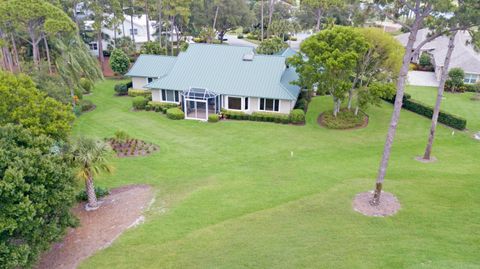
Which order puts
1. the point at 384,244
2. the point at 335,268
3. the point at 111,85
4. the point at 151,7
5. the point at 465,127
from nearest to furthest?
the point at 335,268 < the point at 384,244 < the point at 465,127 < the point at 111,85 < the point at 151,7

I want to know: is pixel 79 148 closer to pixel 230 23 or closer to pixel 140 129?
pixel 140 129

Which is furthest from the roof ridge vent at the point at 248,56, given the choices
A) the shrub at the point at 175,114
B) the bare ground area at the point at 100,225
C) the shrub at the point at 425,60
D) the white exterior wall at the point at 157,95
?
the shrub at the point at 425,60

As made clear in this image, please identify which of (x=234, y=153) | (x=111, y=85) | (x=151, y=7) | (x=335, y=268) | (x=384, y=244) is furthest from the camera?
(x=151, y=7)

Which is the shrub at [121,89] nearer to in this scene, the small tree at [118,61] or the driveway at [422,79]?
the small tree at [118,61]

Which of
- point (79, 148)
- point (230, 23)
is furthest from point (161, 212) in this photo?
point (230, 23)

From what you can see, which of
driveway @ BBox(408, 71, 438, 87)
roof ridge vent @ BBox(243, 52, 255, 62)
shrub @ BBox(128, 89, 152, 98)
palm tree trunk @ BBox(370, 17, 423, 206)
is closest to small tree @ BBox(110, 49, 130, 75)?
shrub @ BBox(128, 89, 152, 98)
